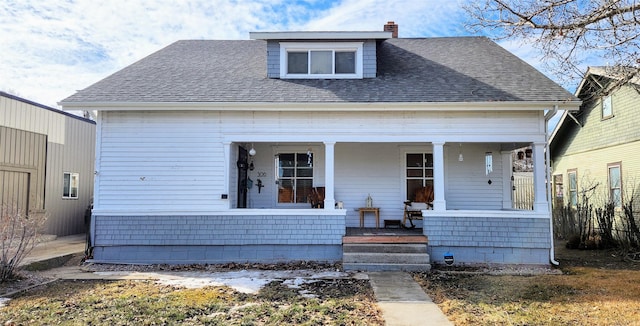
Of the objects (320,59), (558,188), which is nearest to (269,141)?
(320,59)

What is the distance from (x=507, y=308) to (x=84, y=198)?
13430mm

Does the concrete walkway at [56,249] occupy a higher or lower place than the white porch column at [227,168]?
lower

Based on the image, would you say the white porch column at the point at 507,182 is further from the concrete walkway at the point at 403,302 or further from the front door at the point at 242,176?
the front door at the point at 242,176

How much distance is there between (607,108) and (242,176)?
11.1 meters

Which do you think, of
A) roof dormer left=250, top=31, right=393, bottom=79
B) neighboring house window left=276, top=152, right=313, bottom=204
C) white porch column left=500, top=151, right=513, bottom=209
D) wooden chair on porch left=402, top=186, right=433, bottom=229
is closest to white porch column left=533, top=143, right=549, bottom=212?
white porch column left=500, top=151, right=513, bottom=209

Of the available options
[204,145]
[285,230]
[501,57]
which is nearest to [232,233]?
[285,230]

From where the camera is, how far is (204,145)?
9.33m

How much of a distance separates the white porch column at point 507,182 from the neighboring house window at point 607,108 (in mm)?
4710

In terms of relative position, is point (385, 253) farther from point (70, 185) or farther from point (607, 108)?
point (70, 185)

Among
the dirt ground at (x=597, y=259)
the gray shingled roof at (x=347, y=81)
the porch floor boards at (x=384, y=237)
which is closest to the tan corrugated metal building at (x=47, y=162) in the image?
the gray shingled roof at (x=347, y=81)

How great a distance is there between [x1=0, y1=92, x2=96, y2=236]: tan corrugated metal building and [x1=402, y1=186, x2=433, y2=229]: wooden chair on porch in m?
9.08

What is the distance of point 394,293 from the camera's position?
259 inches

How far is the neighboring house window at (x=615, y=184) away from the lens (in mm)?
13008

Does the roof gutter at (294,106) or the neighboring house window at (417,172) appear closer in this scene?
the roof gutter at (294,106)
